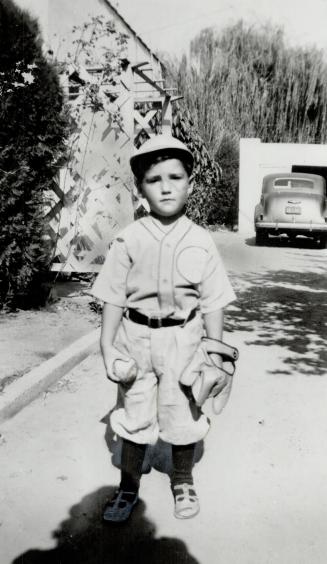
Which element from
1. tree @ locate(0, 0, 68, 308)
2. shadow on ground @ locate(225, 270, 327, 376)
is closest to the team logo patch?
shadow on ground @ locate(225, 270, 327, 376)

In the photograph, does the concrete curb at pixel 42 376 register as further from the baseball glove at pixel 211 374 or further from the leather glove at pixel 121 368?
the baseball glove at pixel 211 374

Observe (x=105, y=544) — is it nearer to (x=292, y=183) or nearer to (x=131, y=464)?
(x=131, y=464)

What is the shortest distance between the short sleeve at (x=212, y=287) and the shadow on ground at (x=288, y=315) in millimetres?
2587

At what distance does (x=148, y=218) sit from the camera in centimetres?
282

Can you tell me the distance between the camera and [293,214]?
52.0 feet

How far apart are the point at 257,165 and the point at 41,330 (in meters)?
16.0

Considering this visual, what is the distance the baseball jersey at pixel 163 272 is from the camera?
272cm

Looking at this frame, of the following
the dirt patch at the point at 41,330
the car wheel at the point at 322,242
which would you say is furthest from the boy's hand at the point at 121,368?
the car wheel at the point at 322,242

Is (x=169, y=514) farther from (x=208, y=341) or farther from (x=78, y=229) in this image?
(x=78, y=229)

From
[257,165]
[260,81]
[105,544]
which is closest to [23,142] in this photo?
[105,544]

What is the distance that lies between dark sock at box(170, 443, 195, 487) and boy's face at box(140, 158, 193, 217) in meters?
1.12

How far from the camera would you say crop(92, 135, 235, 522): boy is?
2697 millimetres

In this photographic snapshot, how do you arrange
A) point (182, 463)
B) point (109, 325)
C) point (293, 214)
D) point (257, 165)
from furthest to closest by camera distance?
point (257, 165)
point (293, 214)
point (182, 463)
point (109, 325)

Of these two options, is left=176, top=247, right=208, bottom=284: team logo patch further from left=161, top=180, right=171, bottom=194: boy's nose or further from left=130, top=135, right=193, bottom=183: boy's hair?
left=130, top=135, right=193, bottom=183: boy's hair
